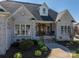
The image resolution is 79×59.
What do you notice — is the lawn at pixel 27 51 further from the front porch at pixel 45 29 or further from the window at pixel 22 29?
the front porch at pixel 45 29

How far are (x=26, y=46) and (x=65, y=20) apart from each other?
5670mm

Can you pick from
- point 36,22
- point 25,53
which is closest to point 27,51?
point 25,53

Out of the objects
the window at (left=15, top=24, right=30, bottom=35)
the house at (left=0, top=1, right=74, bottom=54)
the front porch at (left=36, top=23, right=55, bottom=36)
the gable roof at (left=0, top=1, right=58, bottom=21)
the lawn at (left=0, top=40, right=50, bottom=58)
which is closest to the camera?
the lawn at (left=0, top=40, right=50, bottom=58)

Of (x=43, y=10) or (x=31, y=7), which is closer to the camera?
(x=43, y=10)

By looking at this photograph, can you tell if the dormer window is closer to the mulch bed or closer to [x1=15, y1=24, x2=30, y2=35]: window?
[x1=15, y1=24, x2=30, y2=35]: window

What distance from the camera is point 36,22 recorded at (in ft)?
52.5

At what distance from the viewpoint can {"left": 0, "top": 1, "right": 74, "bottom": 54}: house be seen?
1470cm

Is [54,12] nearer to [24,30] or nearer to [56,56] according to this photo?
[24,30]

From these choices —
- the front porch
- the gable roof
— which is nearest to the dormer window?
the gable roof

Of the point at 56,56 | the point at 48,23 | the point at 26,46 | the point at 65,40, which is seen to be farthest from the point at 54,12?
the point at 56,56

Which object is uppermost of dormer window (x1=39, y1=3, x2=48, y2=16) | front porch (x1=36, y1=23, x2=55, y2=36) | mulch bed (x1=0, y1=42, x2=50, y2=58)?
dormer window (x1=39, y1=3, x2=48, y2=16)

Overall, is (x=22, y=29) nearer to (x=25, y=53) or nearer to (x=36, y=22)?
(x=36, y=22)

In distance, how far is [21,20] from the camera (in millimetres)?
14844

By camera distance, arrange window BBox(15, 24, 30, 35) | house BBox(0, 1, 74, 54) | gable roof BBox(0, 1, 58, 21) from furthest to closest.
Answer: gable roof BBox(0, 1, 58, 21) < window BBox(15, 24, 30, 35) < house BBox(0, 1, 74, 54)
